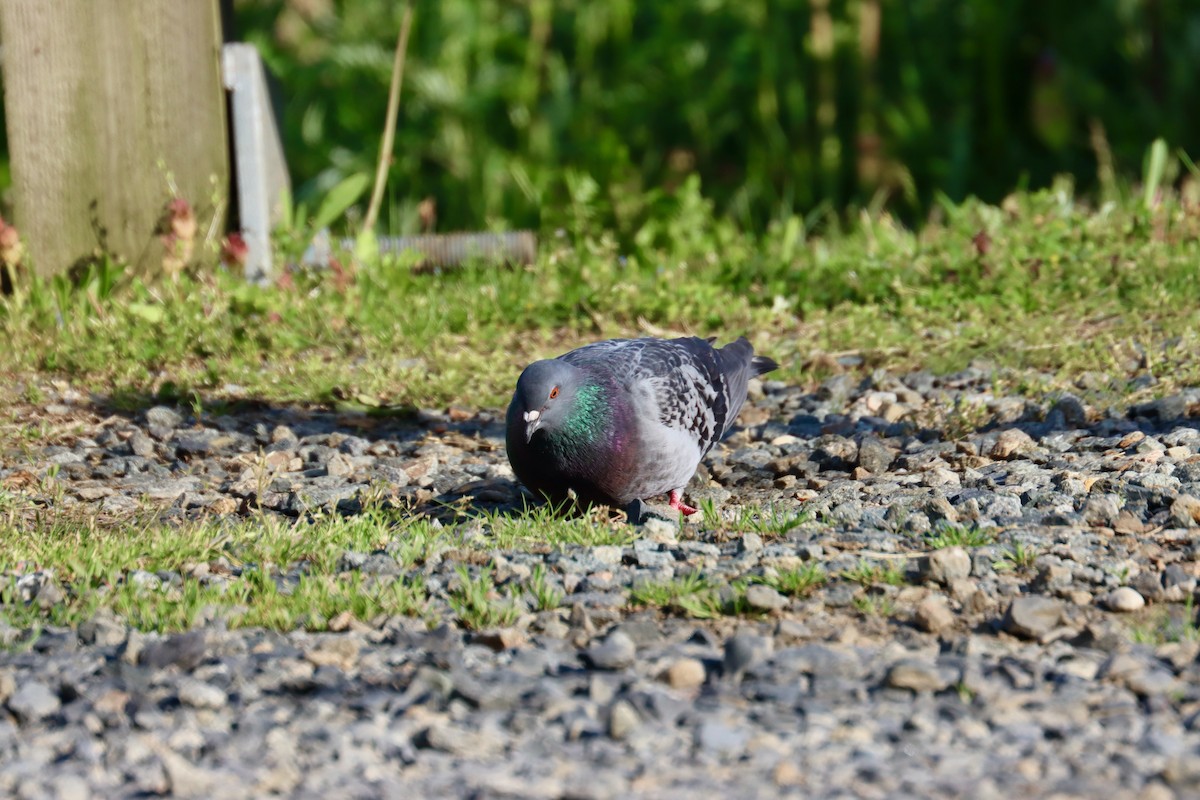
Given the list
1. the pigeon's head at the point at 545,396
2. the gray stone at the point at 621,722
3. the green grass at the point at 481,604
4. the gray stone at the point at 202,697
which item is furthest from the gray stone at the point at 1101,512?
the gray stone at the point at 202,697

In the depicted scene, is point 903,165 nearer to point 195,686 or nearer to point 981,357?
point 981,357

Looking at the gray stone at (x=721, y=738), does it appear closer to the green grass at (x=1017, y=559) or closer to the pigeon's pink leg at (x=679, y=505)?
the green grass at (x=1017, y=559)

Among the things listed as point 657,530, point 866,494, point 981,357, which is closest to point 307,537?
point 657,530

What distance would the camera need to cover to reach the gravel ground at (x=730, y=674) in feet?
7.95

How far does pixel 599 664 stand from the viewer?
9.37 ft

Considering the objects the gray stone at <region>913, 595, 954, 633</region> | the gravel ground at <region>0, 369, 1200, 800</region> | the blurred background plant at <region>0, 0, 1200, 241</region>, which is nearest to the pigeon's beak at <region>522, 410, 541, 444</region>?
the gravel ground at <region>0, 369, 1200, 800</region>

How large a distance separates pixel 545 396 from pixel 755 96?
6.49m

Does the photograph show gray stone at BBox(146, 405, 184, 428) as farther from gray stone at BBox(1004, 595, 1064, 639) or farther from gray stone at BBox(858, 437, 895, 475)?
gray stone at BBox(1004, 595, 1064, 639)

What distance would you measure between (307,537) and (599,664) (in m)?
1.11

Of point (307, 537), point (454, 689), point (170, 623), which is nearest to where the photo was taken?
point (454, 689)

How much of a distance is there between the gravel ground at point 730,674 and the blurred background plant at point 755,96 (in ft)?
17.5

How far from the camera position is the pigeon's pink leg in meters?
4.19

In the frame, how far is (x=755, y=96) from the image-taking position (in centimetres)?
994

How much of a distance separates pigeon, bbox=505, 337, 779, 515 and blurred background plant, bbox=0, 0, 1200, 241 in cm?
481
